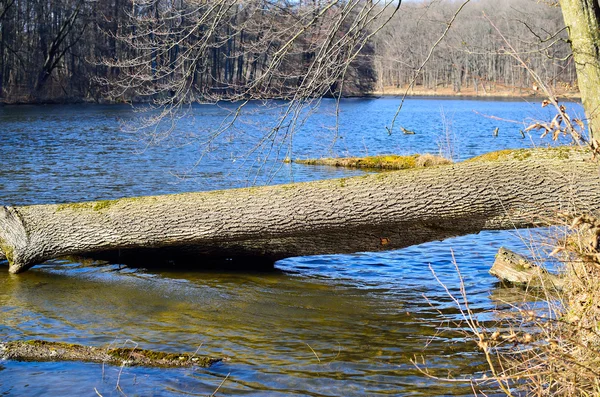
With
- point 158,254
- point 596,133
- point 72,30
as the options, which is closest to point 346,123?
point 72,30

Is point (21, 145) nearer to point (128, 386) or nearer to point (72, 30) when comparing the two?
point (128, 386)

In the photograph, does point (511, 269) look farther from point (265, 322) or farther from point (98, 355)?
point (98, 355)

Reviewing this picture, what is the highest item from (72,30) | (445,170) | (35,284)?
(72,30)

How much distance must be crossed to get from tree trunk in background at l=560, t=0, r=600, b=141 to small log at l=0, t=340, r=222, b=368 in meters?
3.90

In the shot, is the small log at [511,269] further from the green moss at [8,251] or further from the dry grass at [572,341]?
the green moss at [8,251]

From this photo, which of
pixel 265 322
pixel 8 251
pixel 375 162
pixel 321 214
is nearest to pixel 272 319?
pixel 265 322

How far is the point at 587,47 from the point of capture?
584 centimetres

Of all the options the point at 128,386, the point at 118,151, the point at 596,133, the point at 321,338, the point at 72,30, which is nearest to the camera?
the point at 128,386

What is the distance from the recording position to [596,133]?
18.7 ft

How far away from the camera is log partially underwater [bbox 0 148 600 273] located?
6273 mm

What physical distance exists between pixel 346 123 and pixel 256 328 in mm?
35046

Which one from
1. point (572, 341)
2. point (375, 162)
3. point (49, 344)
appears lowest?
point (49, 344)

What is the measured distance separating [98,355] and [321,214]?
9.38 feet

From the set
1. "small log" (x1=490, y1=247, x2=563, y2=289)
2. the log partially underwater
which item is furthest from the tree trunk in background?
"small log" (x1=490, y1=247, x2=563, y2=289)
